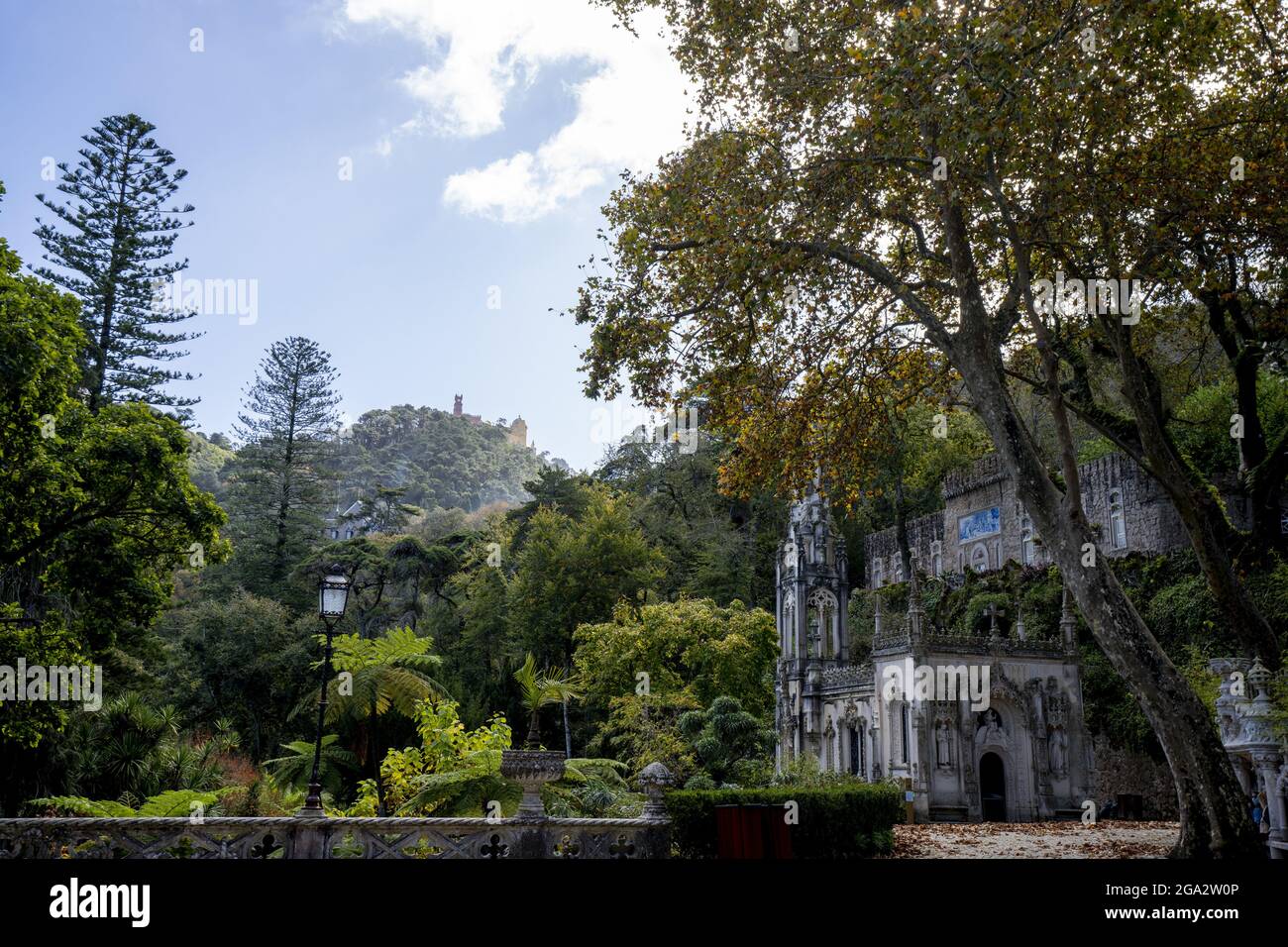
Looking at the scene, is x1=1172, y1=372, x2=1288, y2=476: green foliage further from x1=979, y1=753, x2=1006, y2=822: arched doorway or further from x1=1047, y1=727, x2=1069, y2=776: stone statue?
x1=979, y1=753, x2=1006, y2=822: arched doorway

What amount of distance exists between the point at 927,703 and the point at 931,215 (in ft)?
38.7

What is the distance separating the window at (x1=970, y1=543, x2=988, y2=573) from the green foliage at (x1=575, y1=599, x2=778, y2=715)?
39.7ft

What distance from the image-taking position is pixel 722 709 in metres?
21.1

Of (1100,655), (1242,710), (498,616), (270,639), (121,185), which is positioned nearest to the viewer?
(1242,710)

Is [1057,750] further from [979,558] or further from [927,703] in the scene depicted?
[979,558]

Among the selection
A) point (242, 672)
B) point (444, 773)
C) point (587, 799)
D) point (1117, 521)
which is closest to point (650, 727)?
point (587, 799)

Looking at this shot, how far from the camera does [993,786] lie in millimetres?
24422

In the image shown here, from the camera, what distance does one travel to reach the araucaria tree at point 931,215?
12.0 meters

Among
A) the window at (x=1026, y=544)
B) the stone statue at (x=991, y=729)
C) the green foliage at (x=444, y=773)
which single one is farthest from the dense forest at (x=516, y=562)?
the stone statue at (x=991, y=729)

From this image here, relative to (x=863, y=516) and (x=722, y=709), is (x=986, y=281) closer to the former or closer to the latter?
(x=722, y=709)
